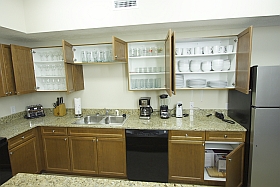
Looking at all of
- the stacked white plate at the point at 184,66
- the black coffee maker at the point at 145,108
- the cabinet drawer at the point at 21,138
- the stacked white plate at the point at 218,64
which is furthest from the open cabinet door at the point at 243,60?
the cabinet drawer at the point at 21,138

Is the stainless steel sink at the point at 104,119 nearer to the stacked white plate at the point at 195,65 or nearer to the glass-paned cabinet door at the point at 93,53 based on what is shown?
the glass-paned cabinet door at the point at 93,53

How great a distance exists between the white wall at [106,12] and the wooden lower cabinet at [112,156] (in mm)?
1675

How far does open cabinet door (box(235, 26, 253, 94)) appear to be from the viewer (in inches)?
75.8

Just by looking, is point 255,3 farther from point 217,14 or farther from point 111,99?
point 111,99

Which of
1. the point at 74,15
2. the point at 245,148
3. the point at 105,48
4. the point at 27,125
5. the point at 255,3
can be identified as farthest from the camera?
the point at 105,48

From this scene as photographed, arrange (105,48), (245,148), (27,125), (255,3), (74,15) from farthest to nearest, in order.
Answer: (105,48)
(27,125)
(74,15)
(245,148)
(255,3)

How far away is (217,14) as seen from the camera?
2.08m

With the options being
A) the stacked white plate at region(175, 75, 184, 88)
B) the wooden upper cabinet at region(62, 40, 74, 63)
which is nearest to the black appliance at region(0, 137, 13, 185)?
the wooden upper cabinet at region(62, 40, 74, 63)

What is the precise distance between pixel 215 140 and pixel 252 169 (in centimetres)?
54

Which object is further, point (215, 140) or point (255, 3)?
point (215, 140)

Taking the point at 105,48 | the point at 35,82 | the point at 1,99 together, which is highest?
the point at 105,48

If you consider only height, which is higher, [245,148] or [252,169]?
[245,148]

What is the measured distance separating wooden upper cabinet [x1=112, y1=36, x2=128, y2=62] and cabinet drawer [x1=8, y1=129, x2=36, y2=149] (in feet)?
5.49

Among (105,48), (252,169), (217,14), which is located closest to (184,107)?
(252,169)
